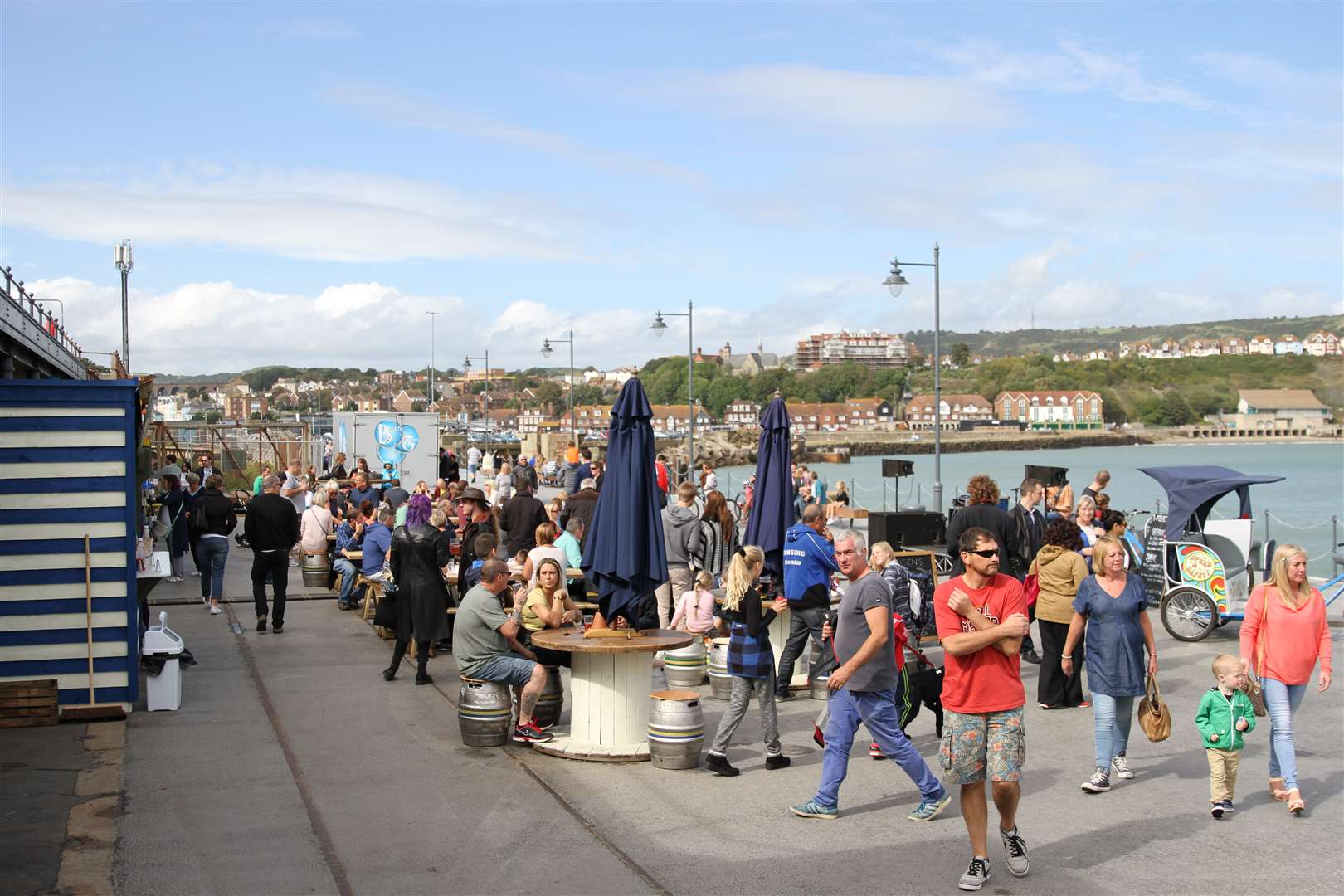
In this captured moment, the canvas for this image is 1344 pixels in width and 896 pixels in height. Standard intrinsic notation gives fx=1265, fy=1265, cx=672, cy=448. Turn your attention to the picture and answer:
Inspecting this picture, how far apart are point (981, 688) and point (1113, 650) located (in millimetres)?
2126

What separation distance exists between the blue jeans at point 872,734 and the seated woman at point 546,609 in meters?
2.54

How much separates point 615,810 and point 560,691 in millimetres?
2242

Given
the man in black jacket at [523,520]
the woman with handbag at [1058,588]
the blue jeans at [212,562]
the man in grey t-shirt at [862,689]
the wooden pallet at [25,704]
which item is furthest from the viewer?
the blue jeans at [212,562]

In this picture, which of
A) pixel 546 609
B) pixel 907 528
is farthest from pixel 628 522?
pixel 907 528

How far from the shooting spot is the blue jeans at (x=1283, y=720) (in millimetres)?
7289

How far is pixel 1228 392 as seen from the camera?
580ft

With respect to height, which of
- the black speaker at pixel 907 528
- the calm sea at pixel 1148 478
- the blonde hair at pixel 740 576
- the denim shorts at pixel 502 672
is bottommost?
the calm sea at pixel 1148 478

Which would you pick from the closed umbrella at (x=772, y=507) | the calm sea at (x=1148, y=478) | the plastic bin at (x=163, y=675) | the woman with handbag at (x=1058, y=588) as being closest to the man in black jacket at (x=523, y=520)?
the closed umbrella at (x=772, y=507)

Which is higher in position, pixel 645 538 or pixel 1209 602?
pixel 645 538

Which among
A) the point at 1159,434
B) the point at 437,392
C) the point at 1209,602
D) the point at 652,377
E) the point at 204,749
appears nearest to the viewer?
the point at 204,749

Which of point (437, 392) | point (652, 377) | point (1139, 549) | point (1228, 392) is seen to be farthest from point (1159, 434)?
point (1139, 549)

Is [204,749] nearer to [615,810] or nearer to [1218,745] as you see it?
[615,810]

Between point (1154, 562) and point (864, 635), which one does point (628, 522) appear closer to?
point (864, 635)

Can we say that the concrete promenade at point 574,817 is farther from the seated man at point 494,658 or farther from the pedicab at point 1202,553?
the pedicab at point 1202,553
